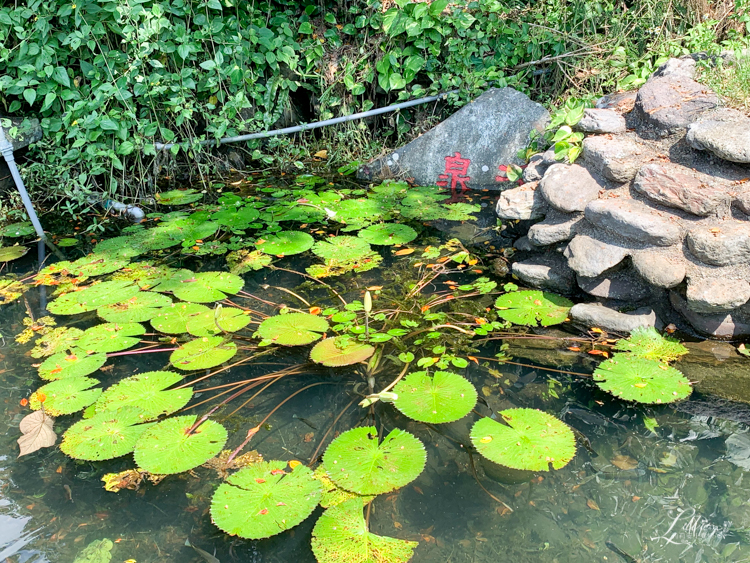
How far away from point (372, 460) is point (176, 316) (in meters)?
1.23

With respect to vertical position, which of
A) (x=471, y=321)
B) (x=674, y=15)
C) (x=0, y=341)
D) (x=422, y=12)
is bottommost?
(x=471, y=321)

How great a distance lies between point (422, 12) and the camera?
407cm

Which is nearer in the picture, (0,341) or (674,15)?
(0,341)

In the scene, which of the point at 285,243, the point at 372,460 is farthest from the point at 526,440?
the point at 285,243

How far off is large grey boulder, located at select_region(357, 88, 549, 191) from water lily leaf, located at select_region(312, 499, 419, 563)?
2.94 meters

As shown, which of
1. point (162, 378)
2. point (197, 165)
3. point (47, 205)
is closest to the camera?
point (162, 378)

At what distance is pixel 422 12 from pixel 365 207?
1.55m

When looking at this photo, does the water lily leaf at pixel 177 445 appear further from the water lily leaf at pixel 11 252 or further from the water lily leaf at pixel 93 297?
the water lily leaf at pixel 11 252

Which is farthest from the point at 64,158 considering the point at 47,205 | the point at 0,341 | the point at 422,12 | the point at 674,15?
the point at 674,15

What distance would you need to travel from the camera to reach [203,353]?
2264mm

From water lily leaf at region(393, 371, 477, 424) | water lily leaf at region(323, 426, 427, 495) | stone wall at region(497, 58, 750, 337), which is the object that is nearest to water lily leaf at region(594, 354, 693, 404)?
stone wall at region(497, 58, 750, 337)

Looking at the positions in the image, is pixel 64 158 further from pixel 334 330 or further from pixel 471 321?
pixel 471 321

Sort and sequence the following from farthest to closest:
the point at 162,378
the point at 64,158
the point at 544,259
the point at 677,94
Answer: the point at 64,158, the point at 544,259, the point at 677,94, the point at 162,378

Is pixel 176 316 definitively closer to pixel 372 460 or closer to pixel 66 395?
pixel 66 395
